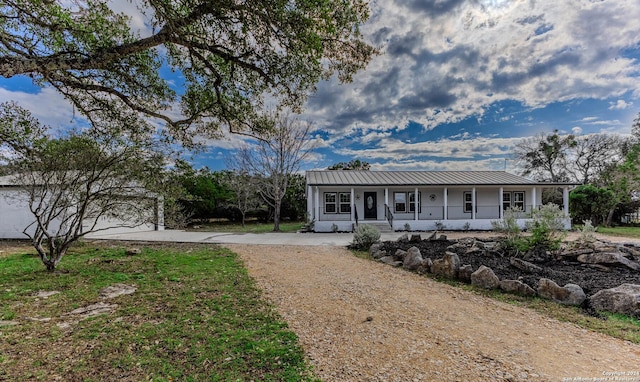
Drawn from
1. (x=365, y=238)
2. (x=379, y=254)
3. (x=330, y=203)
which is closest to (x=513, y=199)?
(x=330, y=203)

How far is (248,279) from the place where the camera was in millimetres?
6027

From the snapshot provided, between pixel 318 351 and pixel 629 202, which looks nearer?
pixel 318 351

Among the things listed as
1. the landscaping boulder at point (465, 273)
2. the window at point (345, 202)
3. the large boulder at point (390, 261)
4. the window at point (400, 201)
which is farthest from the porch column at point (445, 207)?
the landscaping boulder at point (465, 273)

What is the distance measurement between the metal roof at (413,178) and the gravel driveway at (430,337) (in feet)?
39.0

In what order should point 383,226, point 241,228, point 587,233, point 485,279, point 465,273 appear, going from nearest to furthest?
point 485,279 → point 465,273 → point 587,233 → point 383,226 → point 241,228

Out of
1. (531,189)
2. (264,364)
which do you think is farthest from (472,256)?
(531,189)

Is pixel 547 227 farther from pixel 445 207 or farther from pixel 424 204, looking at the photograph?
pixel 424 204

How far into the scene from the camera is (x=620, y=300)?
4.14 metres

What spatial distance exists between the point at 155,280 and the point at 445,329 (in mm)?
5636

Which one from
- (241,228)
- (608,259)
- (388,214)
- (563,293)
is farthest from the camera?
(241,228)

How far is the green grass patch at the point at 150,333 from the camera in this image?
2.58 meters

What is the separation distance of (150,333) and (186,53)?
5.48 meters

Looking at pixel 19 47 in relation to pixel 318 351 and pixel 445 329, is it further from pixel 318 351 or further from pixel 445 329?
pixel 445 329

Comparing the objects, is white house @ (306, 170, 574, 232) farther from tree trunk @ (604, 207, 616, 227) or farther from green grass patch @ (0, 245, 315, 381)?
green grass patch @ (0, 245, 315, 381)
